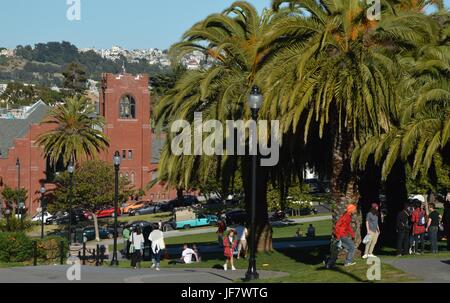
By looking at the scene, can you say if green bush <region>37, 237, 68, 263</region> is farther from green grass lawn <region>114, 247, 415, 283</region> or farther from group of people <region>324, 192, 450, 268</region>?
group of people <region>324, 192, 450, 268</region>

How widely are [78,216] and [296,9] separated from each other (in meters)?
54.6

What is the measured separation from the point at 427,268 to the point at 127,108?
2729 inches

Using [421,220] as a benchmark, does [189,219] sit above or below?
below

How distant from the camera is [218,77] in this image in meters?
31.5

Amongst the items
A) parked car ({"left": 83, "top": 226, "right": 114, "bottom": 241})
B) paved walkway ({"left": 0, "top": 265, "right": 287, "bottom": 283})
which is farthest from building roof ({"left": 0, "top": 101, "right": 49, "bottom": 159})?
paved walkway ({"left": 0, "top": 265, "right": 287, "bottom": 283})

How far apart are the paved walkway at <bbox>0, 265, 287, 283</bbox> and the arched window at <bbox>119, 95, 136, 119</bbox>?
60.4 meters

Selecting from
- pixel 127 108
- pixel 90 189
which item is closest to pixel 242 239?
pixel 90 189

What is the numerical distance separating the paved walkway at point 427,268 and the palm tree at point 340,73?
4.42m

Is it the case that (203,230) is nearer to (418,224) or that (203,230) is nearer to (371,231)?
(418,224)

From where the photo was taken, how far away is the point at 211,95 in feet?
103

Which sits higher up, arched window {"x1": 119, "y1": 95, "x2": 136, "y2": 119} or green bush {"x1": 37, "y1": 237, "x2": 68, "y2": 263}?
arched window {"x1": 119, "y1": 95, "x2": 136, "y2": 119}

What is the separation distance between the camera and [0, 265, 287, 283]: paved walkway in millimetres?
21516
